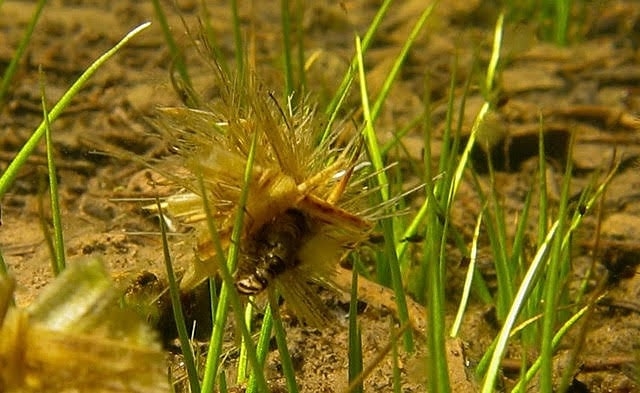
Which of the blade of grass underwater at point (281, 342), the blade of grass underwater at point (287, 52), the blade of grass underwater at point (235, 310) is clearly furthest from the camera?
the blade of grass underwater at point (287, 52)

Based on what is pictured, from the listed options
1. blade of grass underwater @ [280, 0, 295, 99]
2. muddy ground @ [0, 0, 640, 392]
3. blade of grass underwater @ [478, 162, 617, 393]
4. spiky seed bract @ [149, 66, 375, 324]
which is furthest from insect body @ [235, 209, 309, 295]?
blade of grass underwater @ [280, 0, 295, 99]

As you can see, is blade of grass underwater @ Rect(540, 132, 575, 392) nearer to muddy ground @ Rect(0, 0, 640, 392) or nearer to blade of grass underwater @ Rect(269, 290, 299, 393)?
muddy ground @ Rect(0, 0, 640, 392)

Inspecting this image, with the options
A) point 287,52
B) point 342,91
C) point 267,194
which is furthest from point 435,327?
point 287,52

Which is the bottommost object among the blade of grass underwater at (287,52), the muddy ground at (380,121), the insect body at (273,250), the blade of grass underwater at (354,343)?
the muddy ground at (380,121)

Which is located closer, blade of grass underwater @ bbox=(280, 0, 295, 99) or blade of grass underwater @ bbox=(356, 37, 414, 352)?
blade of grass underwater @ bbox=(356, 37, 414, 352)

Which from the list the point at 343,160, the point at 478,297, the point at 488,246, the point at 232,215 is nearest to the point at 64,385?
the point at 232,215

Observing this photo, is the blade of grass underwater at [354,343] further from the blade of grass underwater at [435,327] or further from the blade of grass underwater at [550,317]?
the blade of grass underwater at [550,317]

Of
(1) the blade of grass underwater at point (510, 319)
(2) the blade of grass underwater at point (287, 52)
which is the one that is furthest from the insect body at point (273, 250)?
(2) the blade of grass underwater at point (287, 52)
